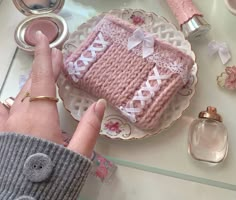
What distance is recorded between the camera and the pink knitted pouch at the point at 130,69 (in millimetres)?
646

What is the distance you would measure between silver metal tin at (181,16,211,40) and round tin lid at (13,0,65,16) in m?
0.22

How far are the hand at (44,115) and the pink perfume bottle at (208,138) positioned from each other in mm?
145

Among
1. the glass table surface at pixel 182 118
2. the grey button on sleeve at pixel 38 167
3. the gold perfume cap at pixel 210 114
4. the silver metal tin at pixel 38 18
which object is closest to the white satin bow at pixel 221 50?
the glass table surface at pixel 182 118

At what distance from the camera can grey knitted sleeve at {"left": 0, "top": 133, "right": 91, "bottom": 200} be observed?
0.53 meters

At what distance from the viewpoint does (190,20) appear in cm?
74

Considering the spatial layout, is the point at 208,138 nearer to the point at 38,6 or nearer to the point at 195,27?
the point at 195,27

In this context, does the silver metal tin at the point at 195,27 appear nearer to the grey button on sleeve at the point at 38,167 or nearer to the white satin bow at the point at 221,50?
the white satin bow at the point at 221,50

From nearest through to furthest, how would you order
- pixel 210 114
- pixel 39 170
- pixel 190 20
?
pixel 39 170 → pixel 210 114 → pixel 190 20

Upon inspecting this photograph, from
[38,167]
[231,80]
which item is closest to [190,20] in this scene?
[231,80]

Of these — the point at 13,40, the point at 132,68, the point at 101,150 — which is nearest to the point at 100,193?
the point at 101,150

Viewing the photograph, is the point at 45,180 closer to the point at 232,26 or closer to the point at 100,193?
the point at 100,193

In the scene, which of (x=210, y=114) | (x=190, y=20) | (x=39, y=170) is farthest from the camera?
(x=190, y=20)

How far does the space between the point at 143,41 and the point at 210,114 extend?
0.14m

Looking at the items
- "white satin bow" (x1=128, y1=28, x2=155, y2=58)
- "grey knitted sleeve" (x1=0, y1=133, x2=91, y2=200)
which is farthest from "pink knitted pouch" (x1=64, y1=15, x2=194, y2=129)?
"grey knitted sleeve" (x1=0, y1=133, x2=91, y2=200)
